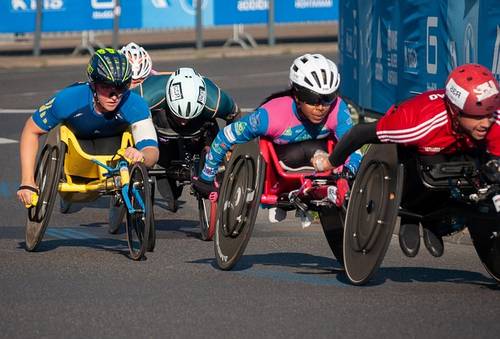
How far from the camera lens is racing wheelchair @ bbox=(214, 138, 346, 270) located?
971cm

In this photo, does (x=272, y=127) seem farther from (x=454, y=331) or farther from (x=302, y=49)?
(x=302, y=49)

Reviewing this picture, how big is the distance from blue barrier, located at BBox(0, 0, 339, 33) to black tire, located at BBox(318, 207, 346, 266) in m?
21.9

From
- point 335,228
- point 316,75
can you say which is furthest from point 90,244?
point 316,75

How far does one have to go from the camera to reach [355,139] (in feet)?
29.8

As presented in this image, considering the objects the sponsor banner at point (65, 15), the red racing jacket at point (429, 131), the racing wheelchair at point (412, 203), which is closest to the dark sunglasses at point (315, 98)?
the racing wheelchair at point (412, 203)

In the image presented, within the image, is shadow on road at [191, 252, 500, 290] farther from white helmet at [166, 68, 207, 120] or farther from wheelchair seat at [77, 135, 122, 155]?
white helmet at [166, 68, 207, 120]

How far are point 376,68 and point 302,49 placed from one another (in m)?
17.5

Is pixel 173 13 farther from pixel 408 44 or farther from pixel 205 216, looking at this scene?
pixel 205 216

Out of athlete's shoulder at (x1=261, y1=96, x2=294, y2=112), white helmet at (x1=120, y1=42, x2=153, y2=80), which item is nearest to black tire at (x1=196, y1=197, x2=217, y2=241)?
white helmet at (x1=120, y1=42, x2=153, y2=80)

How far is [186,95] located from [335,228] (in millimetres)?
3041

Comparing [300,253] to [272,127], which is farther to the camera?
[300,253]

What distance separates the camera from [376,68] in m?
17.6

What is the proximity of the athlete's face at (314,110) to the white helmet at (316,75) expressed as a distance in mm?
115

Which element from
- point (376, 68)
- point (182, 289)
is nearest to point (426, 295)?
point (182, 289)
